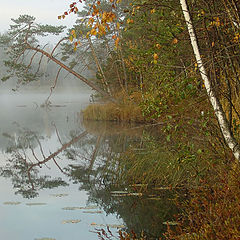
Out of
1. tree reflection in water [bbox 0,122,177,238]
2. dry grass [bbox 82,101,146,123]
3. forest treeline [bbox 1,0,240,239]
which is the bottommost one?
dry grass [bbox 82,101,146,123]

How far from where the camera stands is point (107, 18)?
4.37m

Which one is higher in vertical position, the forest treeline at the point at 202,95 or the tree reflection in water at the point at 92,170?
the forest treeline at the point at 202,95

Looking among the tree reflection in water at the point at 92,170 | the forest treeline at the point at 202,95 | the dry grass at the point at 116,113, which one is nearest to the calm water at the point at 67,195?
the tree reflection in water at the point at 92,170

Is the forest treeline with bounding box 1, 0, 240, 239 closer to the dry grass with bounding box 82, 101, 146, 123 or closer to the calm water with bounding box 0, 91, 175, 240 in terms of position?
the calm water with bounding box 0, 91, 175, 240

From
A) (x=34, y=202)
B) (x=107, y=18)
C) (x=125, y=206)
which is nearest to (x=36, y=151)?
(x=34, y=202)

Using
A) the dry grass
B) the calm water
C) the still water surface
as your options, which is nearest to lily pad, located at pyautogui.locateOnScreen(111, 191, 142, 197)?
the calm water

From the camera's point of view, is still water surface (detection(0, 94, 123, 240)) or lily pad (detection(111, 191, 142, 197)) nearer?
still water surface (detection(0, 94, 123, 240))

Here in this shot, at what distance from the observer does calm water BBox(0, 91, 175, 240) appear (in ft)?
16.2

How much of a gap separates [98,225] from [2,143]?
26.6 feet

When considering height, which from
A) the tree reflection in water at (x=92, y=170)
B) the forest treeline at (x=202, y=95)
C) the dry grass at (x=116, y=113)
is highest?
the forest treeline at (x=202, y=95)

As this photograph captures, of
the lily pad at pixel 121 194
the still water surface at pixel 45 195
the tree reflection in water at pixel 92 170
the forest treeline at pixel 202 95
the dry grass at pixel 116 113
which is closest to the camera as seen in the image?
the forest treeline at pixel 202 95

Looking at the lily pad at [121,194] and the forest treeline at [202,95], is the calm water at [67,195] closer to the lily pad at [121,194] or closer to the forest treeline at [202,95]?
the lily pad at [121,194]

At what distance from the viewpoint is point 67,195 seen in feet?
21.2

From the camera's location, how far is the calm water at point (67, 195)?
4926 mm
